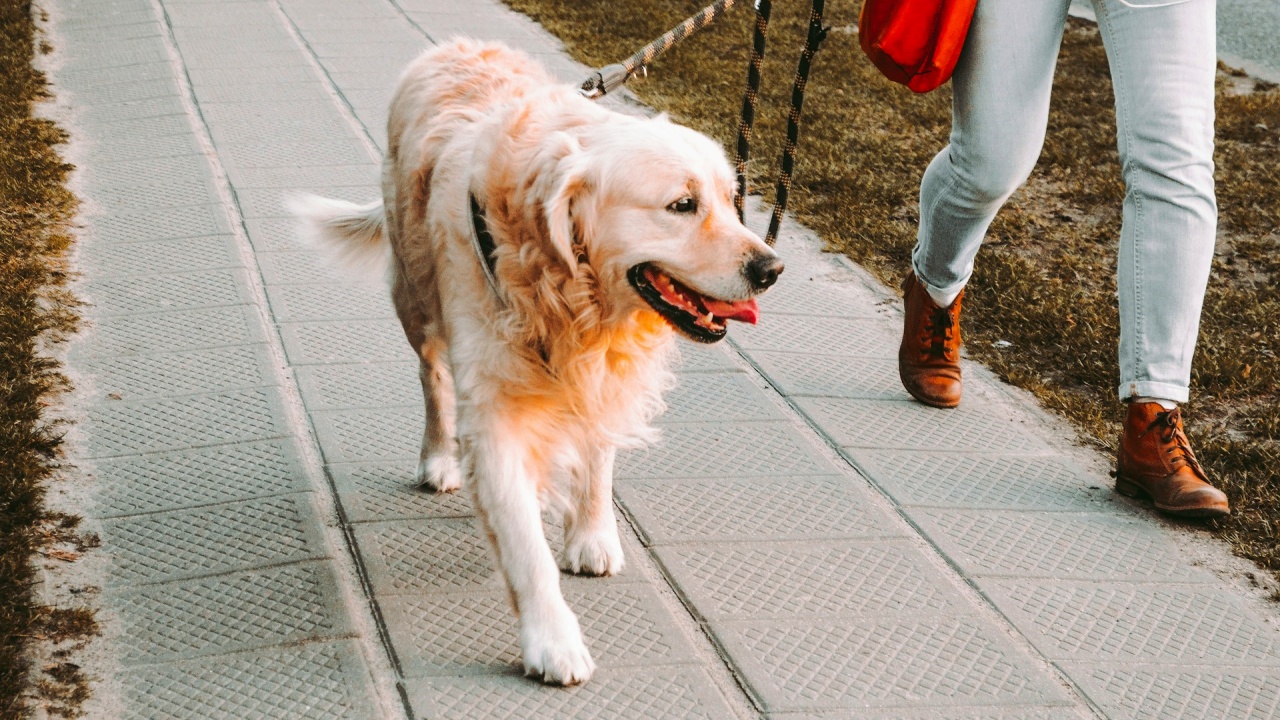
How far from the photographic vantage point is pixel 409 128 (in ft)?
10.8

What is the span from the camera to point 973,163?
3727 mm

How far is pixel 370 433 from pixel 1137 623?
212 centimetres

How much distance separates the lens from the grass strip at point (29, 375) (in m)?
2.62

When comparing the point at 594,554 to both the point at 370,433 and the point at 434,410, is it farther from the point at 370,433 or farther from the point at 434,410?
the point at 370,433

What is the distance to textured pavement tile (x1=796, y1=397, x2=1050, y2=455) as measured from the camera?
3.93 m

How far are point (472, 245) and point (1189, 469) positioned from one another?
204cm

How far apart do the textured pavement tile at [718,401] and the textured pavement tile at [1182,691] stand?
144cm

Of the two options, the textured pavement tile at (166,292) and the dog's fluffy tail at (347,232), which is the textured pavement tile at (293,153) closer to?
the textured pavement tile at (166,292)

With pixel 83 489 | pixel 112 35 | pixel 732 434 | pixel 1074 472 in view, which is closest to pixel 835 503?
pixel 732 434

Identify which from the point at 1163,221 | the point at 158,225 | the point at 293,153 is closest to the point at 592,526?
the point at 1163,221

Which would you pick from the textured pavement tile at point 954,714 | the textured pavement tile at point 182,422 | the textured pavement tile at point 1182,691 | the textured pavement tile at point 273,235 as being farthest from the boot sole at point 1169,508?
the textured pavement tile at point 273,235

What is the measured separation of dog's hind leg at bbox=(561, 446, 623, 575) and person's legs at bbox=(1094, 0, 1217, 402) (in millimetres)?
1483

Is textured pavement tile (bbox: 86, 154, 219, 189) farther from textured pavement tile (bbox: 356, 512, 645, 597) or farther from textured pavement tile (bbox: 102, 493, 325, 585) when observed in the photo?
textured pavement tile (bbox: 356, 512, 645, 597)

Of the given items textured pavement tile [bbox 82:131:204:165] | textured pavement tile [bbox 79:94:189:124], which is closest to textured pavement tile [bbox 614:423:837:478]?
textured pavement tile [bbox 82:131:204:165]
